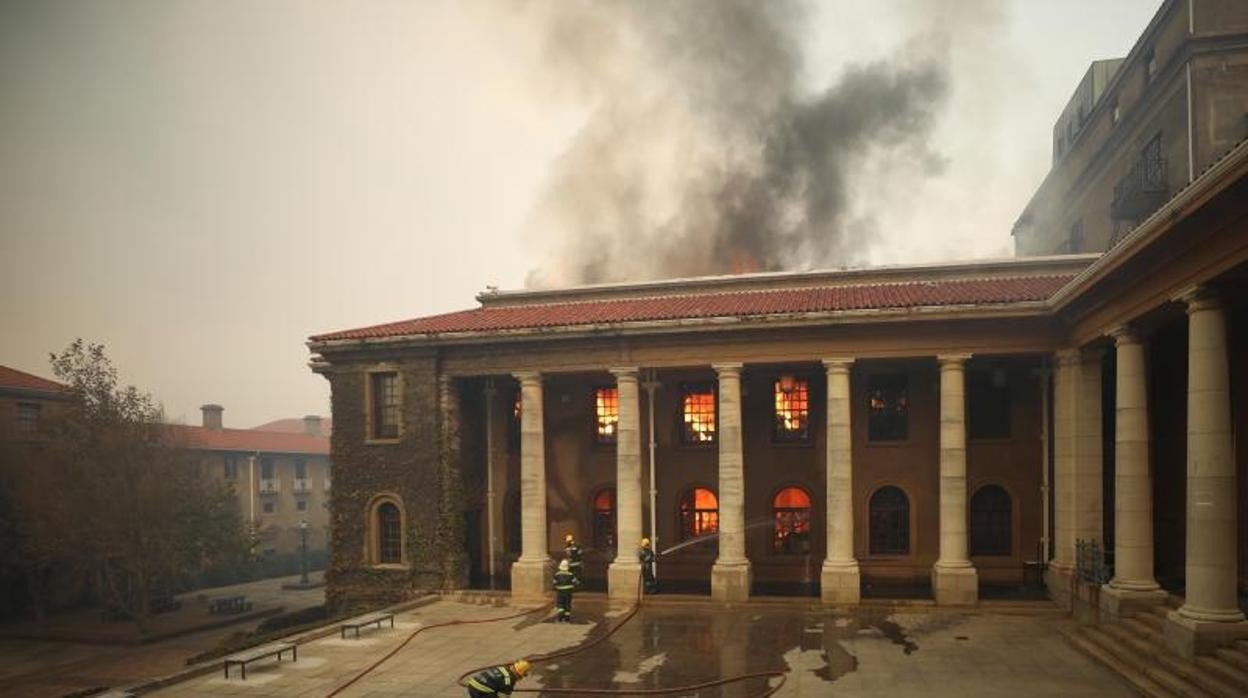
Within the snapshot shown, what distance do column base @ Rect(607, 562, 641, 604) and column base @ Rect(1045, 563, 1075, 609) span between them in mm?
12013

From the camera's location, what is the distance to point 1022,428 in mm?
25516

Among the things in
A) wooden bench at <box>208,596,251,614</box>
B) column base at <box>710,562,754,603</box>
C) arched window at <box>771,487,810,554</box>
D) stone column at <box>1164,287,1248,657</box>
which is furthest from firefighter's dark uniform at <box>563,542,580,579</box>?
wooden bench at <box>208,596,251,614</box>

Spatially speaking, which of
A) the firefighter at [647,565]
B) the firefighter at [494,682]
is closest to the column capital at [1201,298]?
the firefighter at [494,682]

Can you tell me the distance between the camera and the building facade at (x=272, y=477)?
54.3 meters

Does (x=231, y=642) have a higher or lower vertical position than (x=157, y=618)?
higher

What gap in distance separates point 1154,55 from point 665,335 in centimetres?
2052

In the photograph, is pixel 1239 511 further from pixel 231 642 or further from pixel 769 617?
pixel 231 642

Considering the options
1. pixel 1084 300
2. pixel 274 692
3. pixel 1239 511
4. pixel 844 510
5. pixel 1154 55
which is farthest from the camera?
pixel 1154 55

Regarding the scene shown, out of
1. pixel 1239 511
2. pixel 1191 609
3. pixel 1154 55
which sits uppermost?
pixel 1154 55

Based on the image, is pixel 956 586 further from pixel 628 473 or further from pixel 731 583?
pixel 628 473

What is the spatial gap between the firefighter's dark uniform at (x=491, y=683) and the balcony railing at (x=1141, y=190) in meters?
26.3

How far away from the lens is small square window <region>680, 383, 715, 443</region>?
2794 cm

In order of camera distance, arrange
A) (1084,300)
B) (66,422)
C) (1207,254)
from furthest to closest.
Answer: (66,422)
(1084,300)
(1207,254)

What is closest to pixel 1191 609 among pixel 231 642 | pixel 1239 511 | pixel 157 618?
pixel 1239 511
